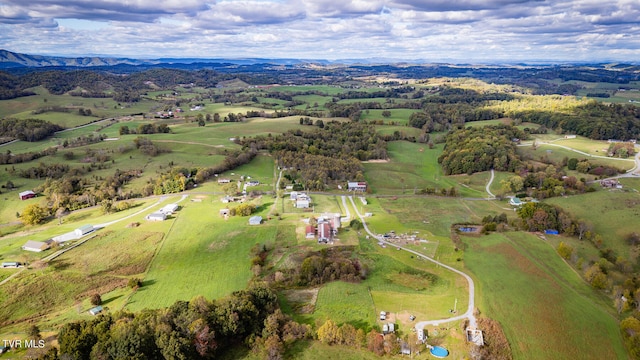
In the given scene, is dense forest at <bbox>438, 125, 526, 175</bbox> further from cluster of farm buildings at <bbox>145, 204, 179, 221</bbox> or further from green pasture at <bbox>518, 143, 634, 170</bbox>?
cluster of farm buildings at <bbox>145, 204, 179, 221</bbox>

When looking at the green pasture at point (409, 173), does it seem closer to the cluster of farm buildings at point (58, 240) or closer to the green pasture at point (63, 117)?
the cluster of farm buildings at point (58, 240)

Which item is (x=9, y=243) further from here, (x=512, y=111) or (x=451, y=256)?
(x=512, y=111)

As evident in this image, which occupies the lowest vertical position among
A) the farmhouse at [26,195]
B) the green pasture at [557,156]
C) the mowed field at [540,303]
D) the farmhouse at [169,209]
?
the mowed field at [540,303]

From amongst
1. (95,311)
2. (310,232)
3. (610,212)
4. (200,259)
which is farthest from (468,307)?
(610,212)

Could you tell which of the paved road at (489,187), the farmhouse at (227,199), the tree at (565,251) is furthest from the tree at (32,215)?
the paved road at (489,187)

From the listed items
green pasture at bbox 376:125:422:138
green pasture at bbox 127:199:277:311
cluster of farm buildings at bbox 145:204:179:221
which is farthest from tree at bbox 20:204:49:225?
green pasture at bbox 376:125:422:138

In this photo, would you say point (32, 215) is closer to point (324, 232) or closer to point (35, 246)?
point (35, 246)

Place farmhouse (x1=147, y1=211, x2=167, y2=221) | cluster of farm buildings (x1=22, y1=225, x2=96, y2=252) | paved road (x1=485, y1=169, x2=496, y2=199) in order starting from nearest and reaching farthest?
cluster of farm buildings (x1=22, y1=225, x2=96, y2=252), farmhouse (x1=147, y1=211, x2=167, y2=221), paved road (x1=485, y1=169, x2=496, y2=199)
